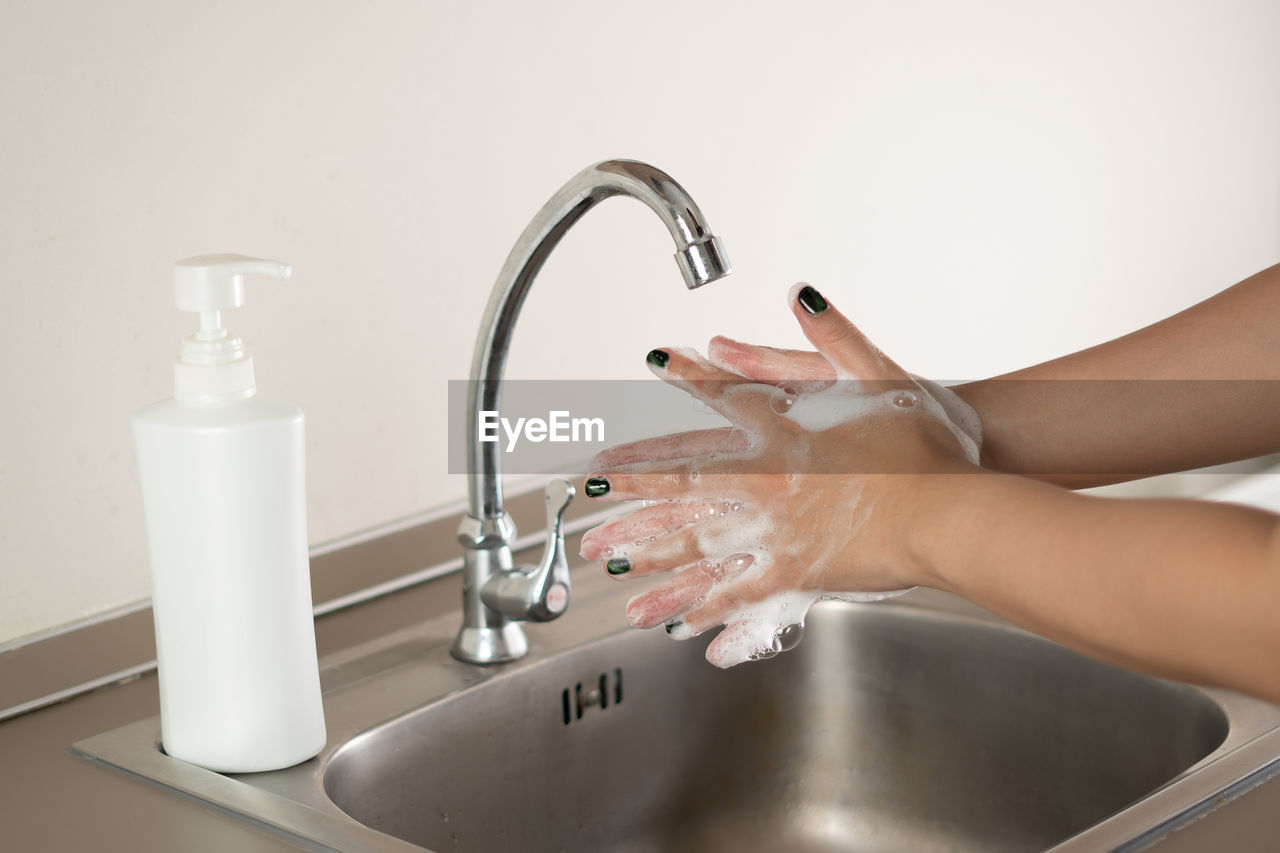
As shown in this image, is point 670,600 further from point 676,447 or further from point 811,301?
point 811,301

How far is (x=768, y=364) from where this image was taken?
0.78 metres

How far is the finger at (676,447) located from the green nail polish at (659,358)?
46mm

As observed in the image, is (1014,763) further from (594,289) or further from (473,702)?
A: (594,289)

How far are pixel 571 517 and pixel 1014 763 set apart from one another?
44 cm

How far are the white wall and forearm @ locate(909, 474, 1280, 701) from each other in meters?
0.54

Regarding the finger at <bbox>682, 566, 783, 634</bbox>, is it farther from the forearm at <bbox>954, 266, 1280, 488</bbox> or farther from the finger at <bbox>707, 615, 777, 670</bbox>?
the forearm at <bbox>954, 266, 1280, 488</bbox>

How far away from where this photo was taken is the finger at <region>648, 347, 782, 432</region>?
2.49ft

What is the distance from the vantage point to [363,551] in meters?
1.05

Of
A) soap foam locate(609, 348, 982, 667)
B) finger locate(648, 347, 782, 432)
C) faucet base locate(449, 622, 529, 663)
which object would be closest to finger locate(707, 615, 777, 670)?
soap foam locate(609, 348, 982, 667)

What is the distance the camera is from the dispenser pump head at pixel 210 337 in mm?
695

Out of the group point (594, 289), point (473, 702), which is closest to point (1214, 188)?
point (594, 289)

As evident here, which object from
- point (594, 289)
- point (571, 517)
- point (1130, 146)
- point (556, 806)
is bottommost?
point (556, 806)

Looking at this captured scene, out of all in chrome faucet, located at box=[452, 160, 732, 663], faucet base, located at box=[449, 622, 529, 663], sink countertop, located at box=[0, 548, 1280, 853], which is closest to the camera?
sink countertop, located at box=[0, 548, 1280, 853]

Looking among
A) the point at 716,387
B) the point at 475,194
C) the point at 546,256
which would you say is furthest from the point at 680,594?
the point at 475,194
